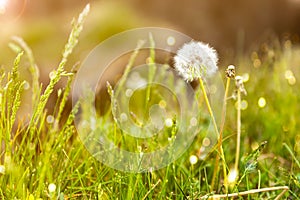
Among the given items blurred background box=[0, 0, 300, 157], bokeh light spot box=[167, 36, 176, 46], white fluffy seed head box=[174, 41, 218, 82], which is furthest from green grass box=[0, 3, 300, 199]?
bokeh light spot box=[167, 36, 176, 46]

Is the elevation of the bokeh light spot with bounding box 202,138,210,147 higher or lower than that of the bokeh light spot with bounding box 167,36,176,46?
lower

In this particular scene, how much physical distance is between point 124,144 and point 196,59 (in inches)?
16.5

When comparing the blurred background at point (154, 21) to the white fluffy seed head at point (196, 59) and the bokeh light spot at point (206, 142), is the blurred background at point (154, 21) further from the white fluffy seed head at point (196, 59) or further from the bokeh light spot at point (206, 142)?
the bokeh light spot at point (206, 142)

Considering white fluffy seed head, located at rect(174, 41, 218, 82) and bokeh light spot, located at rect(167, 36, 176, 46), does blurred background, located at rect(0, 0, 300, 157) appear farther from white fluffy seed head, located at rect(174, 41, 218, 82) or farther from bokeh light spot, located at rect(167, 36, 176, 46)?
white fluffy seed head, located at rect(174, 41, 218, 82)

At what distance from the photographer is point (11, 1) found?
3.92 metres

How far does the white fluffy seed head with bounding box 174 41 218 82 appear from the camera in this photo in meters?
1.21

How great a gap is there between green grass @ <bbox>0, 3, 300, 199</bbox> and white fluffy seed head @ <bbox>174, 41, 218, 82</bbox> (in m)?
0.23

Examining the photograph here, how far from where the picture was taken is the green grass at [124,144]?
3.97ft

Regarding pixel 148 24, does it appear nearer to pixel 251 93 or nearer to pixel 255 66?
pixel 255 66

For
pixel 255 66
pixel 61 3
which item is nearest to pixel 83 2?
pixel 61 3

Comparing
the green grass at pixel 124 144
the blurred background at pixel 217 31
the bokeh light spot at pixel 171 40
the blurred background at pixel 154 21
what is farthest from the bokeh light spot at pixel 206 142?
the bokeh light spot at pixel 171 40

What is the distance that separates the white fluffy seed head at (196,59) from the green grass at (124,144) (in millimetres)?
231

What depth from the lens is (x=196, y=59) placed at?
4.02ft

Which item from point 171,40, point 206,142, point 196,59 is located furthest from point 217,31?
point 196,59
